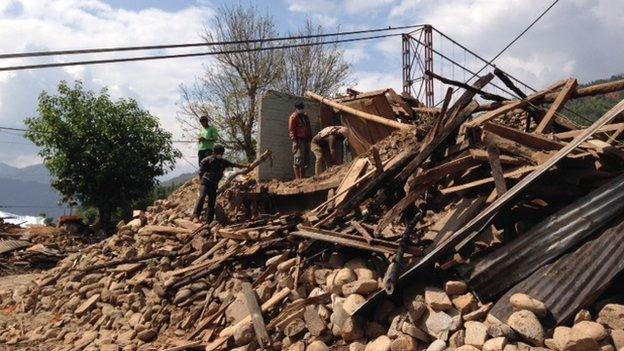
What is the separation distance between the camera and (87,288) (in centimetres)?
898

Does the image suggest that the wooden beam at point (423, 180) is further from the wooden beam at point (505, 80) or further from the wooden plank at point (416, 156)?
the wooden beam at point (505, 80)

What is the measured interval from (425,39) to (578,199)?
35.0 ft

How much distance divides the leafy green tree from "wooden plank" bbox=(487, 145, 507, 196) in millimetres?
15422

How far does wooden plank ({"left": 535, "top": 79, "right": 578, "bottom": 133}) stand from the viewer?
6.34 meters

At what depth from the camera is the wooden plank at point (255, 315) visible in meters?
5.42

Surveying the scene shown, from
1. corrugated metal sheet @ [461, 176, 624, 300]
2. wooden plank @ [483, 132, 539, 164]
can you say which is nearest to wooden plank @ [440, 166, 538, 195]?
wooden plank @ [483, 132, 539, 164]

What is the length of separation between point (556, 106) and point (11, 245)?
1619 centimetres

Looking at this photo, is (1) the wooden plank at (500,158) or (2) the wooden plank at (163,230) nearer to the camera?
(1) the wooden plank at (500,158)

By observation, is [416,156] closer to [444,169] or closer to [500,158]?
[444,169]

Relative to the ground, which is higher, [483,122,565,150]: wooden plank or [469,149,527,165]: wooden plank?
[483,122,565,150]: wooden plank

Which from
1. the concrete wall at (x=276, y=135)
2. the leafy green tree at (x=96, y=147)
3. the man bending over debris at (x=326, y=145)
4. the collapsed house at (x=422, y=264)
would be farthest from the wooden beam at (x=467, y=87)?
the leafy green tree at (x=96, y=147)

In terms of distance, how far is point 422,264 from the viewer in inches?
192

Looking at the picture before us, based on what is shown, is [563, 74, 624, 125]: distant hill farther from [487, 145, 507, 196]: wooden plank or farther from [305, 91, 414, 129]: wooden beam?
[487, 145, 507, 196]: wooden plank

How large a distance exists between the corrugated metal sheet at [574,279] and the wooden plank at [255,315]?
2.38 metres
